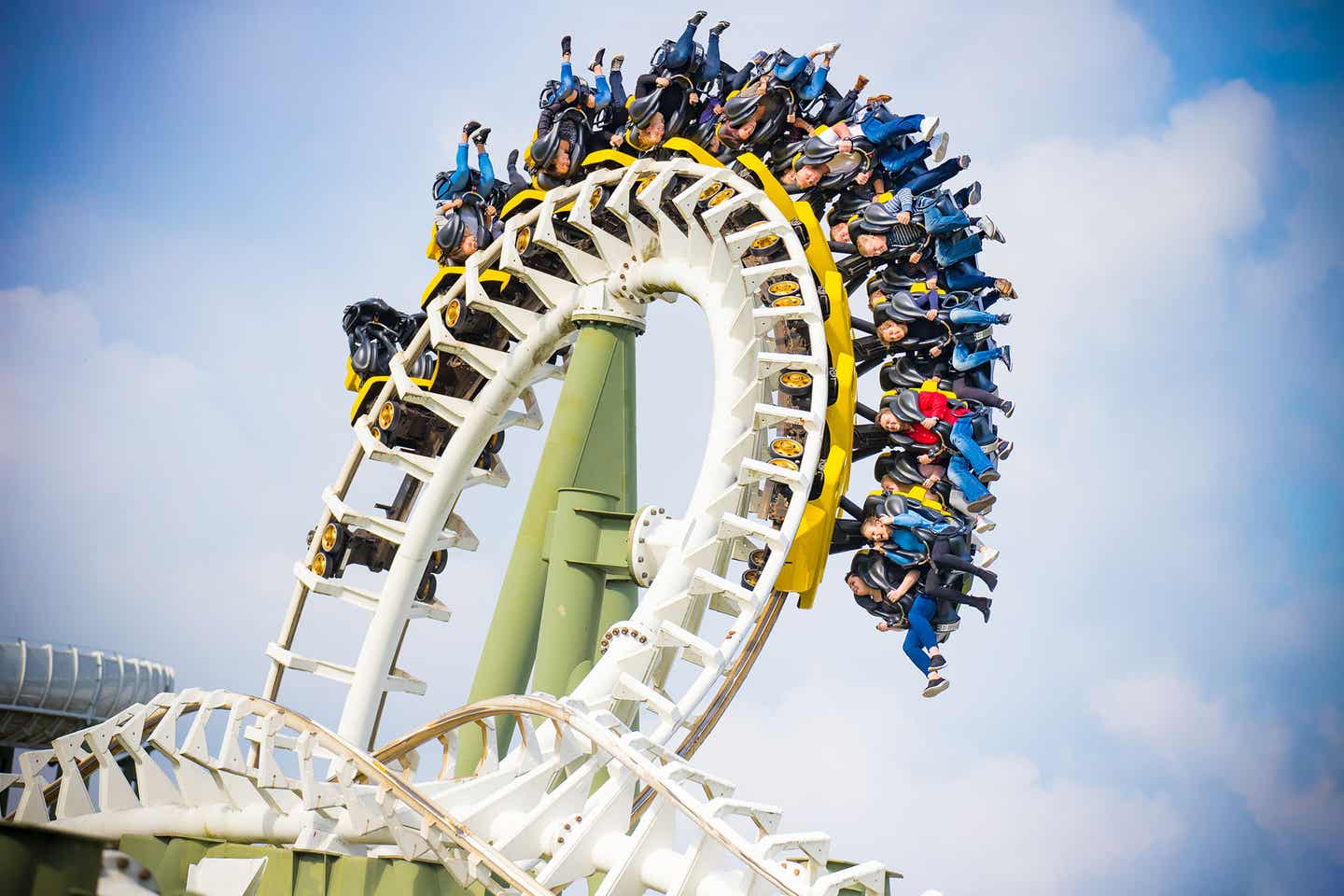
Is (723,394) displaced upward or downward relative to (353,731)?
upward

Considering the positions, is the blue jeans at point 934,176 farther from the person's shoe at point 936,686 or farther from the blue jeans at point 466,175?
the blue jeans at point 466,175

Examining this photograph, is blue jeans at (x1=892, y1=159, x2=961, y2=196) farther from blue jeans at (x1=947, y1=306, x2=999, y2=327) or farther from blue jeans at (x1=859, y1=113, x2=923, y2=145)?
blue jeans at (x1=947, y1=306, x2=999, y2=327)

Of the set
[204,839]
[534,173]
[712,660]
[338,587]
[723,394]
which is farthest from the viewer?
[338,587]

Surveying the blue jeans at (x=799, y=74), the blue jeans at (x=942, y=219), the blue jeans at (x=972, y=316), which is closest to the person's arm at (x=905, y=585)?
the blue jeans at (x=972, y=316)

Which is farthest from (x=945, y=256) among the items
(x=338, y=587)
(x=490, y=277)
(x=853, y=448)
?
(x=338, y=587)

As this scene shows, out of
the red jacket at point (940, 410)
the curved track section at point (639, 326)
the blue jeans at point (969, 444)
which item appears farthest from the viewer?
the red jacket at point (940, 410)

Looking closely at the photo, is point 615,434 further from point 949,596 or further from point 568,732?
point 568,732
